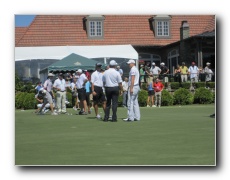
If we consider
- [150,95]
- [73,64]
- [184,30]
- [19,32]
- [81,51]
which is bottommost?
[150,95]

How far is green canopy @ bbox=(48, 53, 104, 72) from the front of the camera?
1318 centimetres

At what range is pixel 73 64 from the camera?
13.9 m

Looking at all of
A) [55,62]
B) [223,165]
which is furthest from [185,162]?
[55,62]

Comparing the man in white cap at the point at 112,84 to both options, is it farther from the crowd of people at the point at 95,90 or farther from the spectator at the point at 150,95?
the spectator at the point at 150,95

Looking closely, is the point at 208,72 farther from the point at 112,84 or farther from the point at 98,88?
the point at 98,88

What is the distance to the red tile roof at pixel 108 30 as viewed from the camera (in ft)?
40.4

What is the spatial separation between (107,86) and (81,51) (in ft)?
5.83

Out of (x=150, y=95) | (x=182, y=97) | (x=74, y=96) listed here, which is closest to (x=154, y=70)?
(x=182, y=97)

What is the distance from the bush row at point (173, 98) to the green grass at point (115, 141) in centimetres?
22

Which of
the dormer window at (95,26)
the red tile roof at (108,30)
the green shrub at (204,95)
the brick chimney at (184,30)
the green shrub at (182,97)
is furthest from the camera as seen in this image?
the green shrub at (182,97)

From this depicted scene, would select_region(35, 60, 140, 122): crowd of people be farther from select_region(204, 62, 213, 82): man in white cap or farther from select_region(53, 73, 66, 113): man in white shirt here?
select_region(204, 62, 213, 82): man in white cap

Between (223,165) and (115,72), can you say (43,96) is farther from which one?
(223,165)

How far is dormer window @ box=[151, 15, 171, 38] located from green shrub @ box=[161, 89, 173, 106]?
4059mm

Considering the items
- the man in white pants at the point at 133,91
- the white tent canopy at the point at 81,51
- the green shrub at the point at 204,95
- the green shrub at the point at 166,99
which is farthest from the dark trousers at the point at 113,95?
the green shrub at the point at 166,99
